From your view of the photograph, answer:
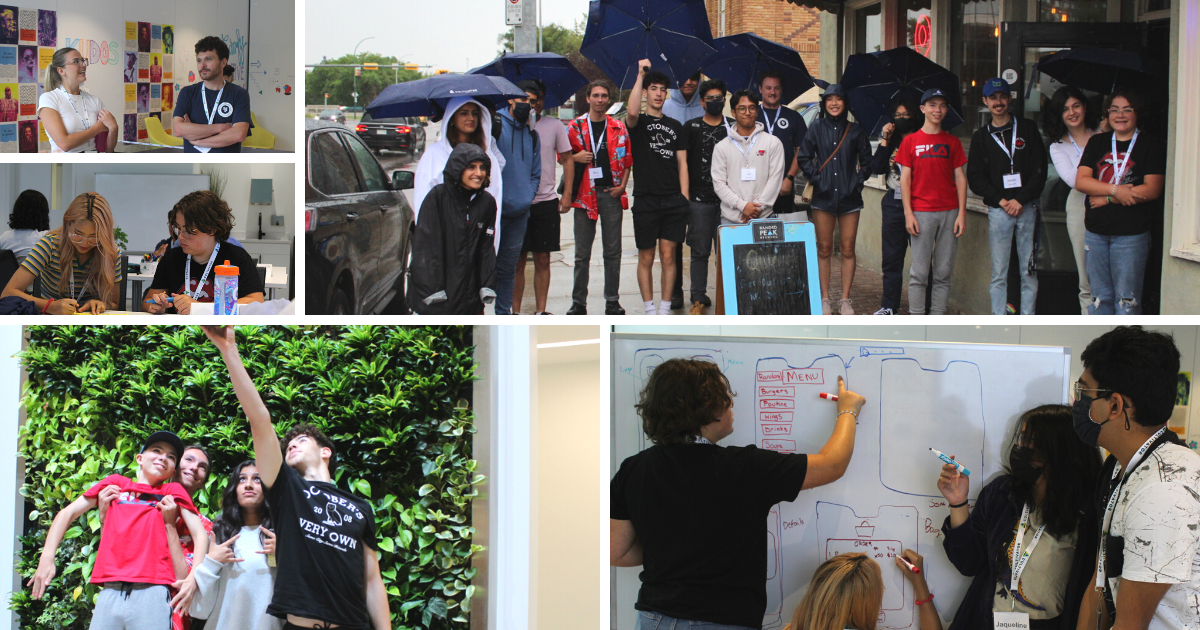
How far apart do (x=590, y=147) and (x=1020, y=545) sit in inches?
119

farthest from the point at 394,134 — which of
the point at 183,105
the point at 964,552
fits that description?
the point at 964,552

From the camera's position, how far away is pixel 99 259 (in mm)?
4250

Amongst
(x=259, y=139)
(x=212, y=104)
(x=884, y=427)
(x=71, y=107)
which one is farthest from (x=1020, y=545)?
(x=259, y=139)

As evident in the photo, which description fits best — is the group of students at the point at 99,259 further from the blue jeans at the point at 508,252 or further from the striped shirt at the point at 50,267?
the blue jeans at the point at 508,252

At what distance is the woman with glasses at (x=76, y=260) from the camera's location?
4176mm

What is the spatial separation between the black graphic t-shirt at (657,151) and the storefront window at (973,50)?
267 cm

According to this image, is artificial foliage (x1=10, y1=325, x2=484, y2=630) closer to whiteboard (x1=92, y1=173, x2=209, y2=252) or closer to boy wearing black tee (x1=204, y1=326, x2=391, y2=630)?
boy wearing black tee (x1=204, y1=326, x2=391, y2=630)

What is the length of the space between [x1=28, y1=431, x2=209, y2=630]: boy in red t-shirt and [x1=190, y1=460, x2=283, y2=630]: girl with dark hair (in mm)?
81

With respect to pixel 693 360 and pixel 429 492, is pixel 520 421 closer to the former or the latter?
pixel 429 492

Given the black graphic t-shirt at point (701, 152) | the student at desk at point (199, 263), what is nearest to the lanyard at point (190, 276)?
the student at desk at point (199, 263)

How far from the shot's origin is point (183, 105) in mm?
5398

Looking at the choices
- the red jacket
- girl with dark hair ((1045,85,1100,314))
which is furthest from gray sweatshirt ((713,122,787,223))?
girl with dark hair ((1045,85,1100,314))

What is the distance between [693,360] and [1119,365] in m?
1.35

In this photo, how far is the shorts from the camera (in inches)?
202
